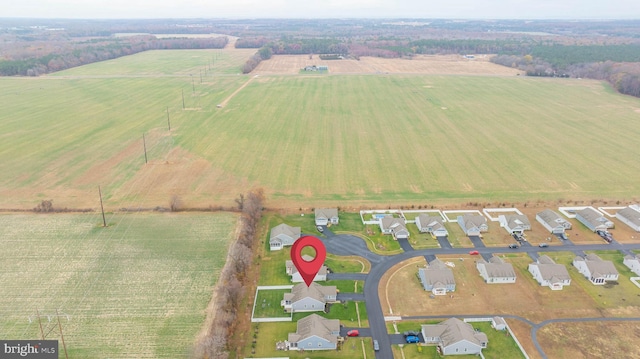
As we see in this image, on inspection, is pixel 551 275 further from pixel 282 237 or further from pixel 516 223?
pixel 282 237

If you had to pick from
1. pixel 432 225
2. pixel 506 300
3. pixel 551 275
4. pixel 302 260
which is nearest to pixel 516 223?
pixel 551 275

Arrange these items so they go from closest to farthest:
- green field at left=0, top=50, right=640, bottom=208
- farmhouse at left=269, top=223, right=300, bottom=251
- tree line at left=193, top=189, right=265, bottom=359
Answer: tree line at left=193, top=189, right=265, bottom=359
farmhouse at left=269, top=223, right=300, bottom=251
green field at left=0, top=50, right=640, bottom=208

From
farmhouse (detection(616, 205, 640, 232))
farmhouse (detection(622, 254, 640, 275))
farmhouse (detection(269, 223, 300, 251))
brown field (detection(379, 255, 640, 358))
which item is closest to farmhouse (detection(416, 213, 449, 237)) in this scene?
brown field (detection(379, 255, 640, 358))

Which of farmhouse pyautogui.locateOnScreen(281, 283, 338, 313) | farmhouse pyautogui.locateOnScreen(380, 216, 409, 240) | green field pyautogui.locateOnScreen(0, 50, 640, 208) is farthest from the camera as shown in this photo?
green field pyautogui.locateOnScreen(0, 50, 640, 208)

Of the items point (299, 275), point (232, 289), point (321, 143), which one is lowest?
point (299, 275)

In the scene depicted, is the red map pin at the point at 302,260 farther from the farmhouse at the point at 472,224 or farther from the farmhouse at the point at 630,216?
the farmhouse at the point at 630,216

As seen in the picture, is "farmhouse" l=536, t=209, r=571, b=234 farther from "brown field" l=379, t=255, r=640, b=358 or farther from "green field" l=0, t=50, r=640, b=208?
"brown field" l=379, t=255, r=640, b=358

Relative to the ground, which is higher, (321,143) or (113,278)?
(321,143)

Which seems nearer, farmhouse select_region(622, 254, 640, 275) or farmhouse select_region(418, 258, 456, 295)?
farmhouse select_region(418, 258, 456, 295)
